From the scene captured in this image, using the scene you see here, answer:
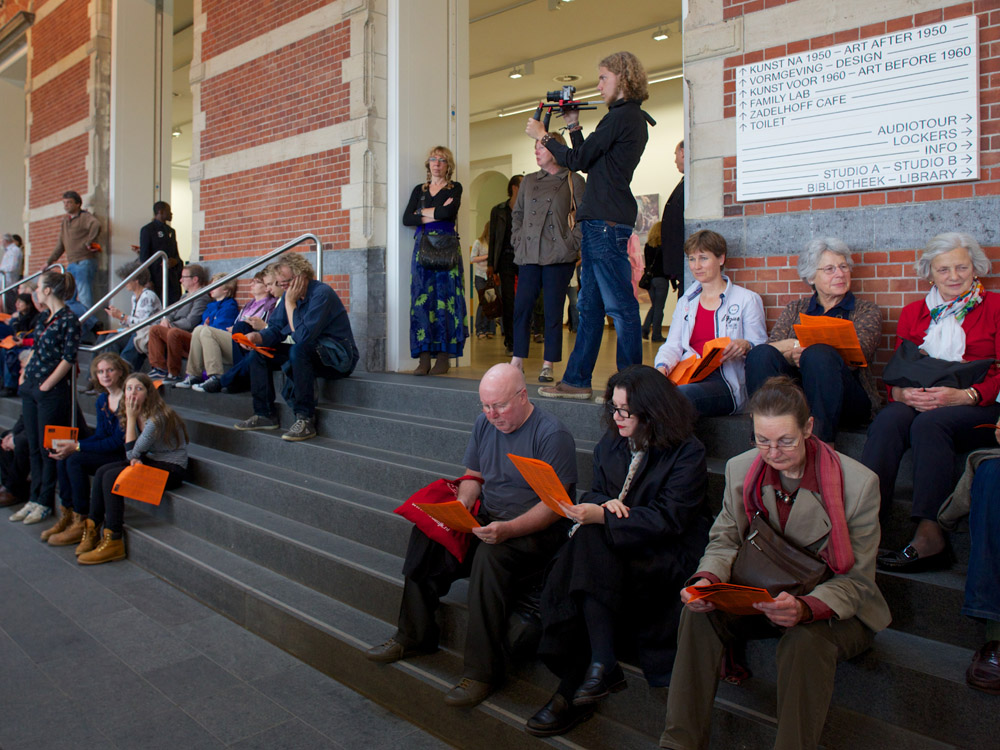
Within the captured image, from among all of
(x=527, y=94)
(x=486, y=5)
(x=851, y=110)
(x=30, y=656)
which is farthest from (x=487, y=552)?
(x=527, y=94)

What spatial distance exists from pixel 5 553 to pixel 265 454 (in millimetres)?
1629

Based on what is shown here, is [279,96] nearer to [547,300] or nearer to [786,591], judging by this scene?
[547,300]

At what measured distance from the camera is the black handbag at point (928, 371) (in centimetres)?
290

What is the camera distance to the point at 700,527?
270 centimetres

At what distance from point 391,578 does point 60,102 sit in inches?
415

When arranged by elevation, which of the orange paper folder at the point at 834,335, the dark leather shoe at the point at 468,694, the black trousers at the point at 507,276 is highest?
the black trousers at the point at 507,276

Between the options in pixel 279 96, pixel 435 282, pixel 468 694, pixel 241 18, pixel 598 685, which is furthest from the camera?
pixel 241 18

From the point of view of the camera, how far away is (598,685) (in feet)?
8.22

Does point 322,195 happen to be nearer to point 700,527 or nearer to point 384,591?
point 384,591

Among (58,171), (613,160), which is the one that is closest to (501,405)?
(613,160)

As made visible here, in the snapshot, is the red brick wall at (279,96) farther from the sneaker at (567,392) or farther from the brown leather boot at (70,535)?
the brown leather boot at (70,535)

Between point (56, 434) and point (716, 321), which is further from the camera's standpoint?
point (56, 434)

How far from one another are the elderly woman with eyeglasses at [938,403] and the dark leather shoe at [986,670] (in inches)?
17.3

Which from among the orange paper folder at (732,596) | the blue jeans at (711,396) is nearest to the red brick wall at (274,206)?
the blue jeans at (711,396)
